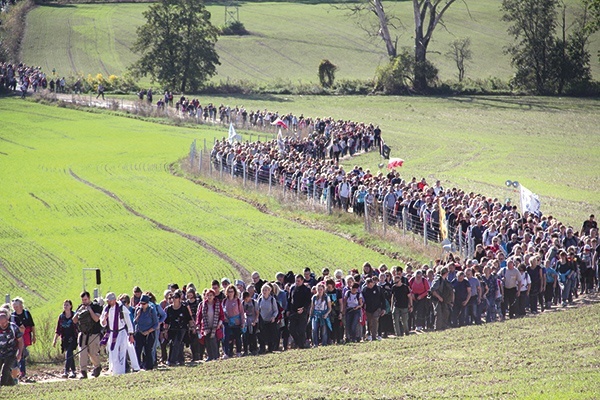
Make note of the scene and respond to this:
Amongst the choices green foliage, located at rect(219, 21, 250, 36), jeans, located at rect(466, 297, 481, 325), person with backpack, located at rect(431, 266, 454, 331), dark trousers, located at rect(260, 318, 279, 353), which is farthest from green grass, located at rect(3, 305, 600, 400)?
green foliage, located at rect(219, 21, 250, 36)

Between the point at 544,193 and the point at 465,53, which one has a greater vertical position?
the point at 465,53

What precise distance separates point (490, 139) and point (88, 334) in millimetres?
45510

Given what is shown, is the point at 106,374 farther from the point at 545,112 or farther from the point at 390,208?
the point at 545,112

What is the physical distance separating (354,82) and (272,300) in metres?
66.3

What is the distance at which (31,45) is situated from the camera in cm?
9612

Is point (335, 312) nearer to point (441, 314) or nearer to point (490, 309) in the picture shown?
point (441, 314)

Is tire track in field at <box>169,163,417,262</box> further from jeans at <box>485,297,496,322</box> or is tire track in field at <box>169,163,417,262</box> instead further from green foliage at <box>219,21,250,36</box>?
green foliage at <box>219,21,250,36</box>

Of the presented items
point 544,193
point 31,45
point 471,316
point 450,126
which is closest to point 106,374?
point 471,316

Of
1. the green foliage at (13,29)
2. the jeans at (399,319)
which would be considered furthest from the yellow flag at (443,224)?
the green foliage at (13,29)

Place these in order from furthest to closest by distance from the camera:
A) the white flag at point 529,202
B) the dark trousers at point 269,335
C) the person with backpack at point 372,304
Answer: the white flag at point 529,202
the person with backpack at point 372,304
the dark trousers at point 269,335

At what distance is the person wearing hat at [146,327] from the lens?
16969 mm

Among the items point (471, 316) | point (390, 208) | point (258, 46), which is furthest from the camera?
point (258, 46)

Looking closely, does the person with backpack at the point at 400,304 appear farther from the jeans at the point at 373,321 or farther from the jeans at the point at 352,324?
the jeans at the point at 352,324

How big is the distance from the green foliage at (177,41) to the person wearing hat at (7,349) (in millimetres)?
62522
